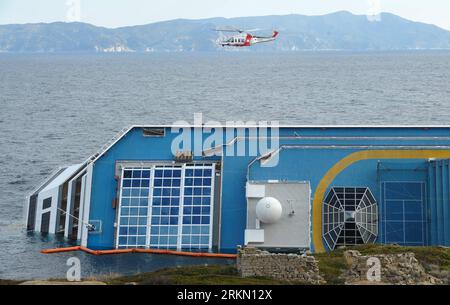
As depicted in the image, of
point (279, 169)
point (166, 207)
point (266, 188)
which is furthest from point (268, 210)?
point (166, 207)

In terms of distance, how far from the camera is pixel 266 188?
54.1 metres

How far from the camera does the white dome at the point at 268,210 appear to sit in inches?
2040

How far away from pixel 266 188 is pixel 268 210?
2666mm

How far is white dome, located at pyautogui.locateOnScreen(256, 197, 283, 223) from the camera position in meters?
51.8

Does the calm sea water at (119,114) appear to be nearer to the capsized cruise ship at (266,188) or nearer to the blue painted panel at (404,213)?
the capsized cruise ship at (266,188)

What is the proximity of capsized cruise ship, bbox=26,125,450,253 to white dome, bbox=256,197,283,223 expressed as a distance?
3.8 inches

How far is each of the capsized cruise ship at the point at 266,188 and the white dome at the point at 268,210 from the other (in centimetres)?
10

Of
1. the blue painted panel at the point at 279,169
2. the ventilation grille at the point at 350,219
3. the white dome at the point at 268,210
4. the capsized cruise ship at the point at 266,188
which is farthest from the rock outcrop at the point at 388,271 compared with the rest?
the blue painted panel at the point at 279,169

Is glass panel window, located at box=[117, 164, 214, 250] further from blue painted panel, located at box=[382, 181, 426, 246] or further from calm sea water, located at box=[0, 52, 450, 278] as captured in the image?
blue painted panel, located at box=[382, 181, 426, 246]

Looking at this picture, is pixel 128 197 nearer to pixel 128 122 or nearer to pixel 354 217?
pixel 354 217

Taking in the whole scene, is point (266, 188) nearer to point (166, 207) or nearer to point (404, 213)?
point (166, 207)
